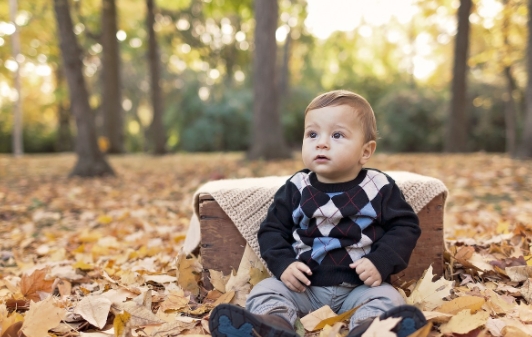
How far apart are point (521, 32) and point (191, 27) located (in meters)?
10.7

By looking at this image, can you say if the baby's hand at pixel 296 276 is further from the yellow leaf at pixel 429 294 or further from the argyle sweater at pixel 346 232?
the yellow leaf at pixel 429 294

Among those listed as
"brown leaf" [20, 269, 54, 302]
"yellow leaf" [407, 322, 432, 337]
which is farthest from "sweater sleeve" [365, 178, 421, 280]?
"brown leaf" [20, 269, 54, 302]

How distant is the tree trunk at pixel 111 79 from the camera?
13031 mm

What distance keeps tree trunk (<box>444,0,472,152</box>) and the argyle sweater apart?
9.16 metres

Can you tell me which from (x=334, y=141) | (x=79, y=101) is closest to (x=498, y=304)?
(x=334, y=141)

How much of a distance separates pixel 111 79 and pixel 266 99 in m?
6.32

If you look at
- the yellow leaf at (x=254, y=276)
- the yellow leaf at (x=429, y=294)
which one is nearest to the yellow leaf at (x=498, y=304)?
the yellow leaf at (x=429, y=294)

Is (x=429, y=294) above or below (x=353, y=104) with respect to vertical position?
below

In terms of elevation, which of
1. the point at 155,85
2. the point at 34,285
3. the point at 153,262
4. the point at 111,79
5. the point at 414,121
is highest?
the point at 111,79

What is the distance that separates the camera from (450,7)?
12.2 metres

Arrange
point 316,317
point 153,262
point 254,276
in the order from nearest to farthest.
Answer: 1. point 316,317
2. point 254,276
3. point 153,262

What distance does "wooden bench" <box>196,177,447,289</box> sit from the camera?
2.36 meters

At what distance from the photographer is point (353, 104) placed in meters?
1.99

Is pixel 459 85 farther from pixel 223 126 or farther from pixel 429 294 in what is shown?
pixel 223 126
